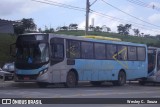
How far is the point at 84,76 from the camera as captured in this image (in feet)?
93.3

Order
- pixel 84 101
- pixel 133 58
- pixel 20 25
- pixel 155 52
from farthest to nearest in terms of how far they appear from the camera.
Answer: pixel 20 25 < pixel 155 52 < pixel 133 58 < pixel 84 101

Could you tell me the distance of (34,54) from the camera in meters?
25.8

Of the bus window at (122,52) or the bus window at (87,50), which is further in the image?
the bus window at (122,52)

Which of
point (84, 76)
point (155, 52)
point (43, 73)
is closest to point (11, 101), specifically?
point (43, 73)

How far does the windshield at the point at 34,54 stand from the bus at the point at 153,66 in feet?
41.5

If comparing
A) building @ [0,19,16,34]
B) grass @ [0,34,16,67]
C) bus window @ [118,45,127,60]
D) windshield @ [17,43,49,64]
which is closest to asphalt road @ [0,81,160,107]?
windshield @ [17,43,49,64]

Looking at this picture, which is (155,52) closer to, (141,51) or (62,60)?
(141,51)

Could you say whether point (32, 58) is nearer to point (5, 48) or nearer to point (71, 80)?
point (71, 80)

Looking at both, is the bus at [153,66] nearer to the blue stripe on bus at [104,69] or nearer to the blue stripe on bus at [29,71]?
the blue stripe on bus at [104,69]

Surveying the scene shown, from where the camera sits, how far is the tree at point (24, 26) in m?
58.2

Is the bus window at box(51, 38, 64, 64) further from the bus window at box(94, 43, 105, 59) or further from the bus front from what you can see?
the bus window at box(94, 43, 105, 59)

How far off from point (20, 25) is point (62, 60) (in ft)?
121

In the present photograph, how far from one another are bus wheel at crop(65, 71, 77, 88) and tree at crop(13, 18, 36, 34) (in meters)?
30.3

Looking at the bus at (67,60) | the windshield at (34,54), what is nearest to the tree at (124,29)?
the bus at (67,60)
